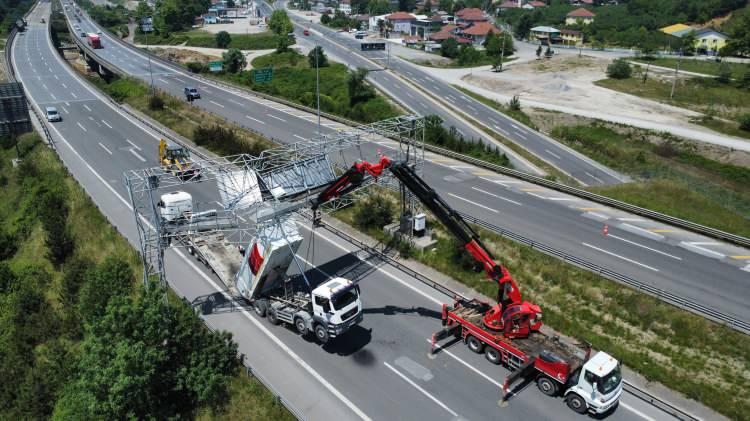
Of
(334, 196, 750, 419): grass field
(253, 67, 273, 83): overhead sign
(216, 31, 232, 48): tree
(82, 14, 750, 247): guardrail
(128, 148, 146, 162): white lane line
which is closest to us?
(334, 196, 750, 419): grass field

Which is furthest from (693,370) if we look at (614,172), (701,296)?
(614,172)

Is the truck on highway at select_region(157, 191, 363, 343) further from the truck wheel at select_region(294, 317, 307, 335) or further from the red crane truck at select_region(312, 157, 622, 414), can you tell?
the red crane truck at select_region(312, 157, 622, 414)

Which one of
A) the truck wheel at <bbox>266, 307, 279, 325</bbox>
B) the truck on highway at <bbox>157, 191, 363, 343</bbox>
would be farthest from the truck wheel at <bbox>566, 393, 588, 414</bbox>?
the truck wheel at <bbox>266, 307, 279, 325</bbox>

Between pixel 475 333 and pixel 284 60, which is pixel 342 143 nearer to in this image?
pixel 475 333

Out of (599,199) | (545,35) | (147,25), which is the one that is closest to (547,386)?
(599,199)

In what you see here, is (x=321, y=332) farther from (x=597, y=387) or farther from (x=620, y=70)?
(x=620, y=70)

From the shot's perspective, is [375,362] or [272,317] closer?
[375,362]
